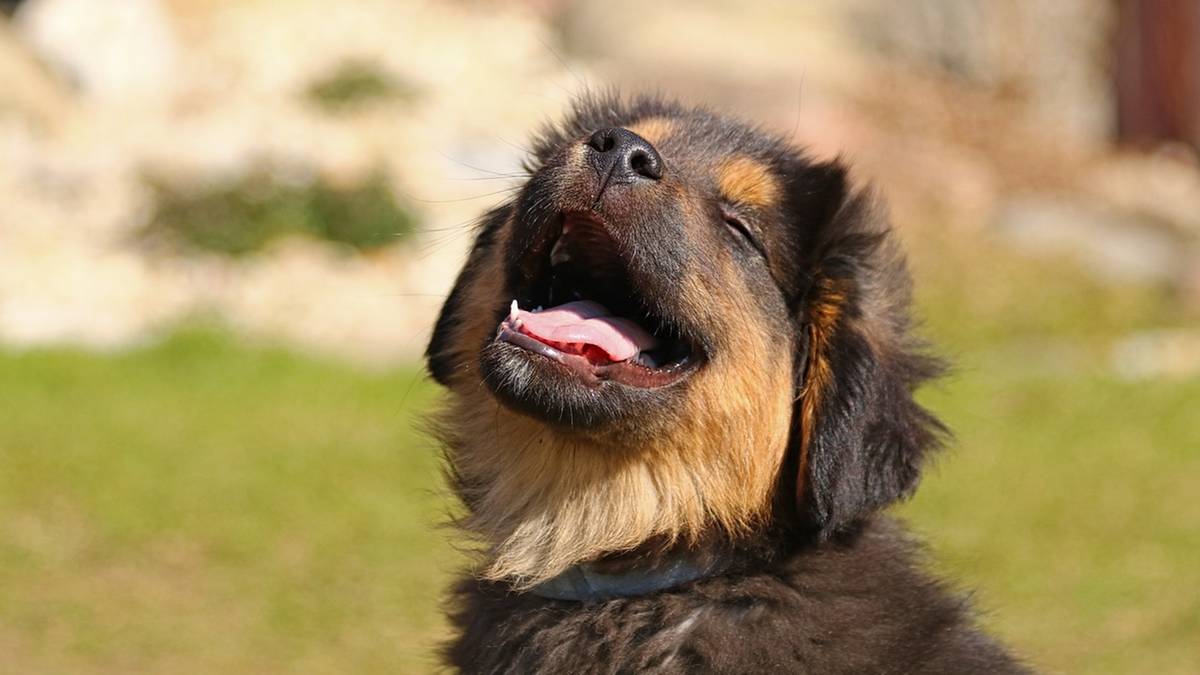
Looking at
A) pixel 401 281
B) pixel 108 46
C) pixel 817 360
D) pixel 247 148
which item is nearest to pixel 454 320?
pixel 817 360

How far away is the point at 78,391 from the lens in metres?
10.8

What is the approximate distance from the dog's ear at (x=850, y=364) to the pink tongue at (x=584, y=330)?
1.52 ft

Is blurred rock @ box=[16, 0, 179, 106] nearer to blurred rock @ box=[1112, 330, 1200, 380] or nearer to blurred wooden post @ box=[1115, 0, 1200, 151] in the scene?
blurred rock @ box=[1112, 330, 1200, 380]

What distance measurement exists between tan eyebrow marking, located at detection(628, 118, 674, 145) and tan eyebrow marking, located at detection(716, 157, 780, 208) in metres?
0.22

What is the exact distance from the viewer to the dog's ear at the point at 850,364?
409 centimetres

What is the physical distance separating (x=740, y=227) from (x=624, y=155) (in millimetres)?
421

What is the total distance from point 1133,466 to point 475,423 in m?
7.12

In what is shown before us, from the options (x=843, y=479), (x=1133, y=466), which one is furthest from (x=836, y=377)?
(x=1133, y=466)

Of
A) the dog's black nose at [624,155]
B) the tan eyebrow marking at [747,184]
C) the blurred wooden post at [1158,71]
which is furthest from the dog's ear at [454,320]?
the blurred wooden post at [1158,71]

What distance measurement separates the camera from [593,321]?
4.46m

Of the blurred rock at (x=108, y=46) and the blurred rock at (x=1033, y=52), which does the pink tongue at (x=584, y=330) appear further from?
the blurred rock at (x=1033, y=52)

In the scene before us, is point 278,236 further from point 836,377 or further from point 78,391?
point 836,377

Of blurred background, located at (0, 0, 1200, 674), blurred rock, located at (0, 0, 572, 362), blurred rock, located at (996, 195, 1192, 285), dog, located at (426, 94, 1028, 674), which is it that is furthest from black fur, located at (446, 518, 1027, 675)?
blurred rock, located at (996, 195, 1192, 285)

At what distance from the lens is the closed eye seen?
4.50 m
